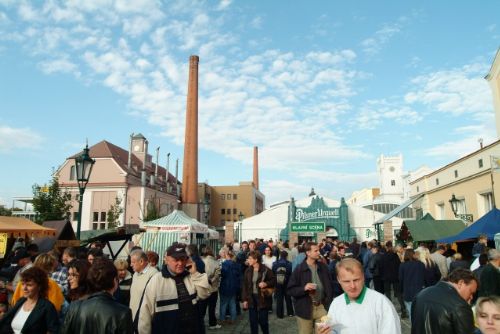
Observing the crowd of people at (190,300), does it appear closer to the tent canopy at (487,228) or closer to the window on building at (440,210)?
the tent canopy at (487,228)

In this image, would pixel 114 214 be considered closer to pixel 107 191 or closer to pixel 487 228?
pixel 107 191

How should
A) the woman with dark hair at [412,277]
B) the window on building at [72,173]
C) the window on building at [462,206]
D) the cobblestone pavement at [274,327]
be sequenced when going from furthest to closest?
the window on building at [72,173] < the window on building at [462,206] < the woman with dark hair at [412,277] < the cobblestone pavement at [274,327]

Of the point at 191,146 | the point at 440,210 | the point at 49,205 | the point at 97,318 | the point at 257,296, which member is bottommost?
the point at 257,296

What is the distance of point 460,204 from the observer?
71.2 feet

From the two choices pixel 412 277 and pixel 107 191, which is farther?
pixel 107 191

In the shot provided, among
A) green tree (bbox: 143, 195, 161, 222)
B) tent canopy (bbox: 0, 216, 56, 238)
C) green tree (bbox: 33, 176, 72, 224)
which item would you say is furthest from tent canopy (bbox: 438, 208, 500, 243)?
green tree (bbox: 143, 195, 161, 222)

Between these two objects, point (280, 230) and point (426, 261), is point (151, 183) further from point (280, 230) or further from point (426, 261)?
point (426, 261)

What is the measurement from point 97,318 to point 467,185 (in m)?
22.1

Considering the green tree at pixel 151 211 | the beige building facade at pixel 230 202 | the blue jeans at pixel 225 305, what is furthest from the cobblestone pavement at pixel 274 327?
the beige building facade at pixel 230 202

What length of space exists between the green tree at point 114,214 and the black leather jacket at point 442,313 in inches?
1525

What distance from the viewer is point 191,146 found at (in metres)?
44.5

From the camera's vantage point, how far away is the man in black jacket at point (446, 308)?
135 inches

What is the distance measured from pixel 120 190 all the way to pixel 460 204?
35981 mm

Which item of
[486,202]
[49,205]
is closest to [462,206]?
[486,202]
